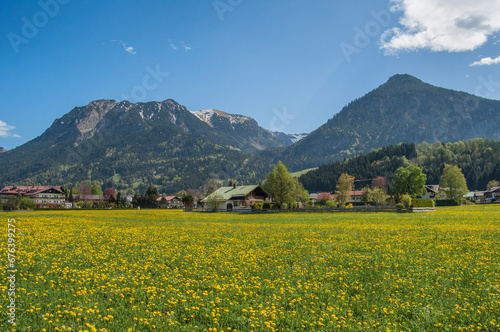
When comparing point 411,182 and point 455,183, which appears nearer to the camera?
point 411,182

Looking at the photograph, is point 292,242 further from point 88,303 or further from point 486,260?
point 88,303

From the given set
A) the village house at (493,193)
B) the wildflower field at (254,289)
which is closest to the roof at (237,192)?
the wildflower field at (254,289)

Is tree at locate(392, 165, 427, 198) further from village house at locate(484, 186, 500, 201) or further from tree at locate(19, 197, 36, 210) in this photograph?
tree at locate(19, 197, 36, 210)

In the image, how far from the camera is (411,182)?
328 ft

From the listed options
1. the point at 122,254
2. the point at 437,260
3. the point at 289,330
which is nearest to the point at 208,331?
the point at 289,330

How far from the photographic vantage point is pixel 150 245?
19859mm

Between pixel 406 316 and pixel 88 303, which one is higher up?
pixel 88 303

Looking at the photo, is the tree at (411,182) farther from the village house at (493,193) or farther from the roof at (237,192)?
the village house at (493,193)

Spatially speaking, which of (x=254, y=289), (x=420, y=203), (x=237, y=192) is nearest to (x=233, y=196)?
(x=237, y=192)

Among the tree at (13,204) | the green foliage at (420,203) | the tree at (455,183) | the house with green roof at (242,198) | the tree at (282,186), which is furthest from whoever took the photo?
the tree at (455,183)

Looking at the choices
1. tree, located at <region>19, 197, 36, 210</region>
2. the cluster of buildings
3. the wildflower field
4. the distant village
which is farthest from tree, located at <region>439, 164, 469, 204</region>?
tree, located at <region>19, 197, 36, 210</region>

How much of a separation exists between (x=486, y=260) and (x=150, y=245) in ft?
61.5

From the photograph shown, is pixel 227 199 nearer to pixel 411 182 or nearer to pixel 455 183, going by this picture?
pixel 411 182

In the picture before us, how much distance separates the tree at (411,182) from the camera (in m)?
99.4
